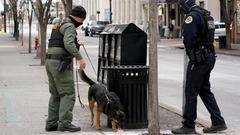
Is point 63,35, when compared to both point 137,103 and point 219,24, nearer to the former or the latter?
point 137,103

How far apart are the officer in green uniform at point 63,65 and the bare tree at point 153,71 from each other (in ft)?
3.56

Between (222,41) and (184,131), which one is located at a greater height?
(222,41)

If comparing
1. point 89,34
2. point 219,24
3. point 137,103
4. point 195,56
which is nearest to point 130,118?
point 137,103

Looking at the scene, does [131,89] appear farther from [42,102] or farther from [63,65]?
[42,102]

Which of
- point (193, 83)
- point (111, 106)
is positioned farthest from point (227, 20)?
point (111, 106)

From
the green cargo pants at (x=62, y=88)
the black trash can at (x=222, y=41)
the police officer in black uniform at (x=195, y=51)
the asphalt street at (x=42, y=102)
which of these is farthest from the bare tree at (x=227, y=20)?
the green cargo pants at (x=62, y=88)

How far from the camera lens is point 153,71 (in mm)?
7035

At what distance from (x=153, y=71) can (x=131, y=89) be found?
0.83 metres

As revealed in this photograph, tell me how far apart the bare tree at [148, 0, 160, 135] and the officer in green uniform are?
3.56 ft

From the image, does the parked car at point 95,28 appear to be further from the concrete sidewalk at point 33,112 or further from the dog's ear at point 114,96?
the dog's ear at point 114,96

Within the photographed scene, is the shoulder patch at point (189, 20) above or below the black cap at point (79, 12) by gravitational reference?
below

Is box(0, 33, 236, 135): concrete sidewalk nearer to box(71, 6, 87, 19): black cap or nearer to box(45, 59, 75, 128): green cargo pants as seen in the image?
box(45, 59, 75, 128): green cargo pants

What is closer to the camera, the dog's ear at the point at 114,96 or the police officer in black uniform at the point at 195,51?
the police officer in black uniform at the point at 195,51

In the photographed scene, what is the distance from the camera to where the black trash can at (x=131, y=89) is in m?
7.76
